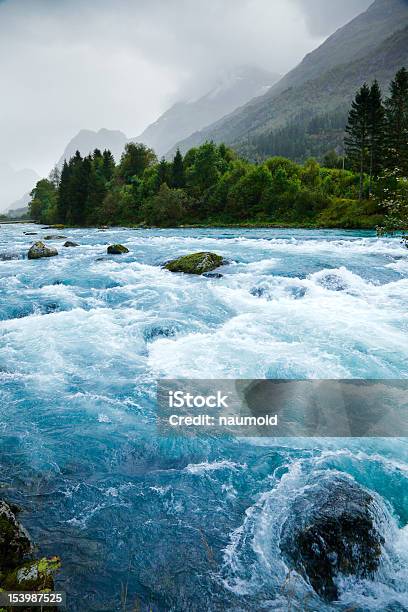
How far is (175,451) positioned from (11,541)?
3.16 meters

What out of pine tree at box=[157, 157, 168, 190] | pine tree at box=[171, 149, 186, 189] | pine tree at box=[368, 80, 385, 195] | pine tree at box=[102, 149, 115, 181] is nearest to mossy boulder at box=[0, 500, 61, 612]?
pine tree at box=[368, 80, 385, 195]

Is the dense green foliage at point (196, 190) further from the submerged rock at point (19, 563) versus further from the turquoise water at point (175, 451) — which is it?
the submerged rock at point (19, 563)

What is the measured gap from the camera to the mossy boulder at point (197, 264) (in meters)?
21.5

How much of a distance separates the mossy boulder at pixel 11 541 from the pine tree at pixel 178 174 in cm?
7557

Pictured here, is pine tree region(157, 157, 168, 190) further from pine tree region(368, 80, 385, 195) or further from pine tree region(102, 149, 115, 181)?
pine tree region(368, 80, 385, 195)

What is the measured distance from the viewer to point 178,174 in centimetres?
7619

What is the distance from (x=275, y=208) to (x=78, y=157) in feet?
173

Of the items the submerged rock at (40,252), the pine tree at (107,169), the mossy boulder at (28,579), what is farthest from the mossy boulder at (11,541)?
the pine tree at (107,169)

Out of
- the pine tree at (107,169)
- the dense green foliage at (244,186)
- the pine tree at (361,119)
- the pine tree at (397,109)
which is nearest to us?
the pine tree at (361,119)

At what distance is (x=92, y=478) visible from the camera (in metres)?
6.55

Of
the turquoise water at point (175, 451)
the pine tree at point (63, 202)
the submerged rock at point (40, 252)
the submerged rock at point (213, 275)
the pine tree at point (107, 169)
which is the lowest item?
the turquoise water at point (175, 451)

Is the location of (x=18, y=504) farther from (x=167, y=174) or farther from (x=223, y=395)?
(x=167, y=174)

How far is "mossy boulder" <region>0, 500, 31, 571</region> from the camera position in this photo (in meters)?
4.56

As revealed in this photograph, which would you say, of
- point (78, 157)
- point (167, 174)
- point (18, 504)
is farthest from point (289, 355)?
point (78, 157)
